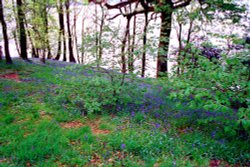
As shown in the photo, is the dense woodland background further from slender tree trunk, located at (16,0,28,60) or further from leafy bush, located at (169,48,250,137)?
slender tree trunk, located at (16,0,28,60)

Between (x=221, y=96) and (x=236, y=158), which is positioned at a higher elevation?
(x=221, y=96)

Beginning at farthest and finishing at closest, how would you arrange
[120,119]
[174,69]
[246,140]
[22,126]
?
[174,69], [120,119], [22,126], [246,140]

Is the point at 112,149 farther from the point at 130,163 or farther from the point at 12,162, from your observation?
the point at 12,162

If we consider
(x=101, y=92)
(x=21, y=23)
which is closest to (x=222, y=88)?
(x=101, y=92)

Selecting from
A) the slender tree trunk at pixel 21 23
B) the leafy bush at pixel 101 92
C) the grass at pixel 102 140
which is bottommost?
the grass at pixel 102 140

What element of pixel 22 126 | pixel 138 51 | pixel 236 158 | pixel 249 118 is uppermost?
pixel 138 51

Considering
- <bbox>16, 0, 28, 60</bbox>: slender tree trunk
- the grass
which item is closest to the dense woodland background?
the grass

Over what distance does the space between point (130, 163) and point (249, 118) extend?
2.15 meters

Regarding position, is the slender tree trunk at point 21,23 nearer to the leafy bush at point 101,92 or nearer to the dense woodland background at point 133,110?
the dense woodland background at point 133,110

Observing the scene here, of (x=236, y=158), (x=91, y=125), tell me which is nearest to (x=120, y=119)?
(x=91, y=125)

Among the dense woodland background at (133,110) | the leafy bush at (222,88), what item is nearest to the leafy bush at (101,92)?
the dense woodland background at (133,110)

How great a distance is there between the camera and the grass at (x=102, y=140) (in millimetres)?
4133

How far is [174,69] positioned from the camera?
6.51 metres

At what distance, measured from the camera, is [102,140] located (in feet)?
15.7
